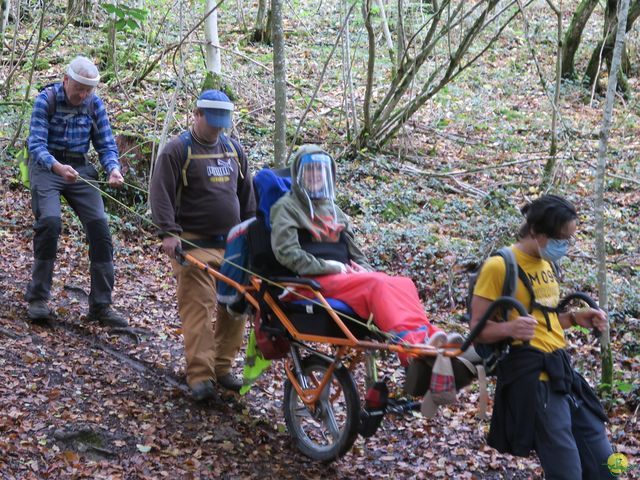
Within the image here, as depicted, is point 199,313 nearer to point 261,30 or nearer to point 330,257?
point 330,257

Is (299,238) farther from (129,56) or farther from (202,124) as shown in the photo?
(129,56)

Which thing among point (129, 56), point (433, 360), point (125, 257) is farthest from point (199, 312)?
point (129, 56)

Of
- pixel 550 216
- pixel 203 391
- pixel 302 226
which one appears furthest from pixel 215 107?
pixel 550 216

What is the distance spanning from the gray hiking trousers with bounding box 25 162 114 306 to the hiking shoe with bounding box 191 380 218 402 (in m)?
1.87

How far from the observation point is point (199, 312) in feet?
18.8

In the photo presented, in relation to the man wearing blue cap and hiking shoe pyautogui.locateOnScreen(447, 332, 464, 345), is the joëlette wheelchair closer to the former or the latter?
hiking shoe pyautogui.locateOnScreen(447, 332, 464, 345)

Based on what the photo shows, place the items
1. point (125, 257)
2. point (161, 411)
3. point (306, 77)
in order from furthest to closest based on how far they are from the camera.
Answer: point (306, 77)
point (125, 257)
point (161, 411)

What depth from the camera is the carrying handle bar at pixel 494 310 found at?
3.52 metres

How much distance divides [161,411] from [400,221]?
6044 mm

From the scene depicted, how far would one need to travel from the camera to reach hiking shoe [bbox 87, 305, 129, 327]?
22.8ft

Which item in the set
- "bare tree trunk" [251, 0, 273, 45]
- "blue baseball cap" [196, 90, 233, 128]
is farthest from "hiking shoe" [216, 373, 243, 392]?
"bare tree trunk" [251, 0, 273, 45]

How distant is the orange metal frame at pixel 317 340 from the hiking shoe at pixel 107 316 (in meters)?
1.76

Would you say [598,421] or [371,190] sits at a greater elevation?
[371,190]

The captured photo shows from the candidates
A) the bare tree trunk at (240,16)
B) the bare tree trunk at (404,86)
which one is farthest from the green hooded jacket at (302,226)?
the bare tree trunk at (240,16)
